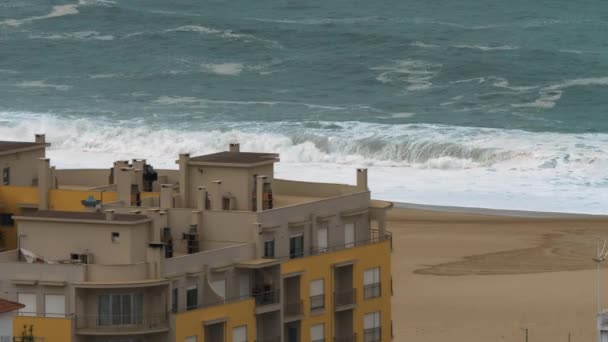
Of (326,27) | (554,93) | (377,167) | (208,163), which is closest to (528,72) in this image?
(554,93)

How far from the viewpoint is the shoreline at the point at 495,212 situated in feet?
229

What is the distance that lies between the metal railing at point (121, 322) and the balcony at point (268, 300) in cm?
292

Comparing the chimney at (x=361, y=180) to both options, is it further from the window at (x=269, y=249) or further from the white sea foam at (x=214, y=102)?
the white sea foam at (x=214, y=102)

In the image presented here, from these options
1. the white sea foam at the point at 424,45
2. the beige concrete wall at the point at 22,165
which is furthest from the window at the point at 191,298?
the white sea foam at the point at 424,45

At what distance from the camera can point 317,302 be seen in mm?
45594

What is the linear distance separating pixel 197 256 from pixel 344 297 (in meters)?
4.53

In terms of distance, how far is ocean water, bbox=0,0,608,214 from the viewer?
278ft

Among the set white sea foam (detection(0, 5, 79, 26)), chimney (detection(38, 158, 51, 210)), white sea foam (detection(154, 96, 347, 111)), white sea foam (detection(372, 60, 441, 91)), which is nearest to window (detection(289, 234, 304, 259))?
chimney (detection(38, 158, 51, 210))

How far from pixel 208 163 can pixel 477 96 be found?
58.3 m

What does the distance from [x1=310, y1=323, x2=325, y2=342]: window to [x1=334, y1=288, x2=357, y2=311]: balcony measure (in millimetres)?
520

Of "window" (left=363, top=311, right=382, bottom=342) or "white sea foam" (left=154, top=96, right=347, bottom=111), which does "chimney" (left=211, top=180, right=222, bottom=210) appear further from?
"white sea foam" (left=154, top=96, right=347, bottom=111)

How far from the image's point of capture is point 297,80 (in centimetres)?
11162

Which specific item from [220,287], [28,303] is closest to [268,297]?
[220,287]

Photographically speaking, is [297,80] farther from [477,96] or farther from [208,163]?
[208,163]
